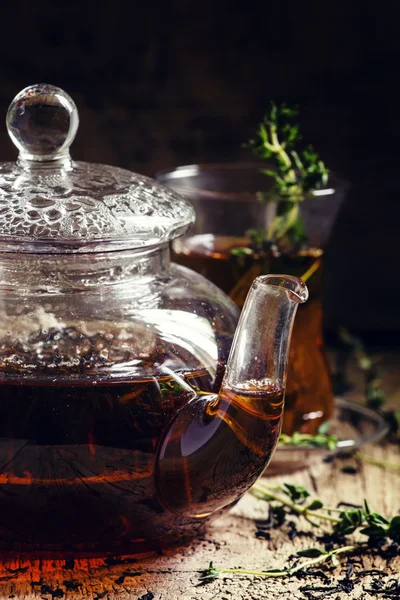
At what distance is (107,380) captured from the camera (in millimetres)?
895

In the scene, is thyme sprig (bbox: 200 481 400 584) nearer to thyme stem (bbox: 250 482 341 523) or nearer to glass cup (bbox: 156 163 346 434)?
thyme stem (bbox: 250 482 341 523)

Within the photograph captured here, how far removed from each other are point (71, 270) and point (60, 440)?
0.57 feet

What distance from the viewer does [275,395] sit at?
921 mm

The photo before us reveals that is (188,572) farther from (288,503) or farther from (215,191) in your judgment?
(215,191)

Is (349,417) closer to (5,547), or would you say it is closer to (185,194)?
(185,194)

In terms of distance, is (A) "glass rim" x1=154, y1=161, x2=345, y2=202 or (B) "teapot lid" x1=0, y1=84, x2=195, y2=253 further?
(A) "glass rim" x1=154, y1=161, x2=345, y2=202

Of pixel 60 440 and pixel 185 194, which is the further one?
pixel 185 194

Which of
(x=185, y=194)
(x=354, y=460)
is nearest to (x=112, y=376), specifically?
(x=185, y=194)

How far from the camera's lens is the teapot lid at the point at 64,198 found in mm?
891

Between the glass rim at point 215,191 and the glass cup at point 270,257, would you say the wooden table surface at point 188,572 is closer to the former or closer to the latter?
the glass cup at point 270,257

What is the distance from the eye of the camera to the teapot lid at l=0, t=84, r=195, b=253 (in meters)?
0.89

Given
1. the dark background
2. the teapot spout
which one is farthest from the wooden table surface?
the dark background

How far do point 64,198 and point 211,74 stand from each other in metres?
1.04

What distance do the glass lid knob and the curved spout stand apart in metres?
0.27
